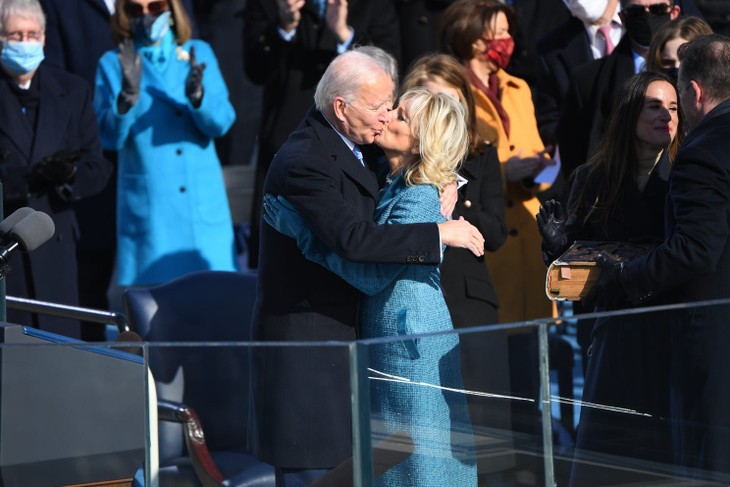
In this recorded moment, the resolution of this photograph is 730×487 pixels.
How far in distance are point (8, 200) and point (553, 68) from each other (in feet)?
8.24

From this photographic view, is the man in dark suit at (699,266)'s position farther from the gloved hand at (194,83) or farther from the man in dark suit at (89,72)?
the man in dark suit at (89,72)

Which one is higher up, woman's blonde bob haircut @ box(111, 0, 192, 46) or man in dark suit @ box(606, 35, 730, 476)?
woman's blonde bob haircut @ box(111, 0, 192, 46)

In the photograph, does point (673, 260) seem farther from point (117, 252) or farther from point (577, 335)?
point (117, 252)

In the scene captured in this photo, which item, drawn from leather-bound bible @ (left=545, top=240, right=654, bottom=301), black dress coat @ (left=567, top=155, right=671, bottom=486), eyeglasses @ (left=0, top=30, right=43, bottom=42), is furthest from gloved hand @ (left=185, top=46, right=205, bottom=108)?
black dress coat @ (left=567, top=155, right=671, bottom=486)

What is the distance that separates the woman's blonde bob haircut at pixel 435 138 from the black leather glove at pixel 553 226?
0.45 meters

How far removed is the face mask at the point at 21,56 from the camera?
19.1 ft

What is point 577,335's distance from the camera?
3.51 m

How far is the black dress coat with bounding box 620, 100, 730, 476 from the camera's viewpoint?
357 centimetres

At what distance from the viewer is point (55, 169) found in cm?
577

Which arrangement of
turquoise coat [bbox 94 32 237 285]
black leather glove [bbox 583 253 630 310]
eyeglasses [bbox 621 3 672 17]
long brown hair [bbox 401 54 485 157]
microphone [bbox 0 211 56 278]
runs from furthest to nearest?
turquoise coat [bbox 94 32 237 285] → eyeglasses [bbox 621 3 672 17] → long brown hair [bbox 401 54 485 157] → black leather glove [bbox 583 253 630 310] → microphone [bbox 0 211 56 278]

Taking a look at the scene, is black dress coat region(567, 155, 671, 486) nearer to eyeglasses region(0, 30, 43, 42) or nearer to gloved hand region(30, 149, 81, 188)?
gloved hand region(30, 149, 81, 188)

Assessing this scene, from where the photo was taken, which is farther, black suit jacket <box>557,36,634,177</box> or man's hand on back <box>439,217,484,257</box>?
black suit jacket <box>557,36,634,177</box>

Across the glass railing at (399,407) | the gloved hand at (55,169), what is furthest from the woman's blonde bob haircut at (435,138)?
the gloved hand at (55,169)

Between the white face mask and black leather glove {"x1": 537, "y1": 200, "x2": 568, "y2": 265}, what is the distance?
201 cm
